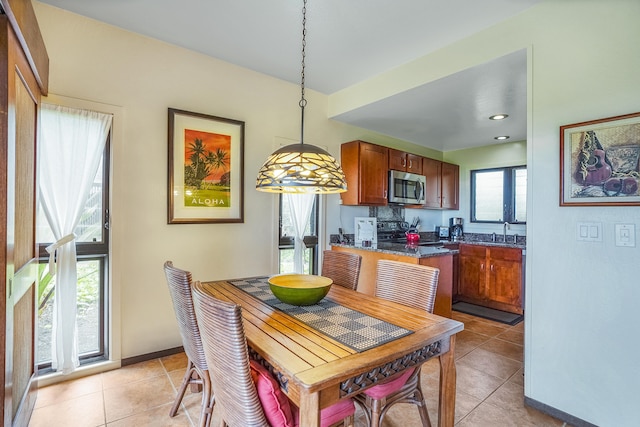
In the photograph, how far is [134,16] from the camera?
2.26m

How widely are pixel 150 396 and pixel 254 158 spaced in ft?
7.08

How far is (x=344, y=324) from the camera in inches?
56.6

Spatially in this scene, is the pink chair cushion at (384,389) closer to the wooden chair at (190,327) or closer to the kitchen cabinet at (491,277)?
the wooden chair at (190,327)

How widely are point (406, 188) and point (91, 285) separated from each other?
360 cm

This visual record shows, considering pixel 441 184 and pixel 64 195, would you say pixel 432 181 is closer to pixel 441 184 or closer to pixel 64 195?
pixel 441 184

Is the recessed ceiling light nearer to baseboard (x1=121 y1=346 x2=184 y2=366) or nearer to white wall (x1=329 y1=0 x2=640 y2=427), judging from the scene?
white wall (x1=329 y1=0 x2=640 y2=427)

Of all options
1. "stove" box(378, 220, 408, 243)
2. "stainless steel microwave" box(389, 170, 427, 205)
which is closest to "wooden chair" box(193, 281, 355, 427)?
"stainless steel microwave" box(389, 170, 427, 205)

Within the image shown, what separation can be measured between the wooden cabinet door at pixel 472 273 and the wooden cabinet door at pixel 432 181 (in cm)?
79

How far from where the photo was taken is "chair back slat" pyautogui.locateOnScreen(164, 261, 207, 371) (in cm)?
153

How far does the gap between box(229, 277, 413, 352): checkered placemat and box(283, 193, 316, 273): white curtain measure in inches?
57.1

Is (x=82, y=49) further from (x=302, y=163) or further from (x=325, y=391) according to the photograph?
(x=325, y=391)

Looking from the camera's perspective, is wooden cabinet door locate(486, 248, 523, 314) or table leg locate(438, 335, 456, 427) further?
wooden cabinet door locate(486, 248, 523, 314)

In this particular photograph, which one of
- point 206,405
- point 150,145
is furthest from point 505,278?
point 150,145

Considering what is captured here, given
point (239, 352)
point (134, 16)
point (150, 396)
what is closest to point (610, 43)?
point (239, 352)
